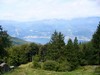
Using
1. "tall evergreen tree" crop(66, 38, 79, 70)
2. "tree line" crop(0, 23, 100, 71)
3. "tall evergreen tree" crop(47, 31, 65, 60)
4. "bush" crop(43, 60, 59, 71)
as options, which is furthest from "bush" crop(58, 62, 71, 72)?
"tall evergreen tree" crop(47, 31, 65, 60)

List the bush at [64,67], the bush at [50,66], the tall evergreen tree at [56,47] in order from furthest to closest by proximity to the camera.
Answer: the tall evergreen tree at [56,47] → the bush at [64,67] → the bush at [50,66]

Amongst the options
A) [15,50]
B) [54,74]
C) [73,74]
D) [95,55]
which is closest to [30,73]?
[54,74]

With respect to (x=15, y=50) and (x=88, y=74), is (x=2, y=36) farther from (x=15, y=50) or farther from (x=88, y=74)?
(x=15, y=50)

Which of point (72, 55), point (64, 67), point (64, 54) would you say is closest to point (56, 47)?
point (64, 54)

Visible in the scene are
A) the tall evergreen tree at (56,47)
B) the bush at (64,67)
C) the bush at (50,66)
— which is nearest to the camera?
the bush at (50,66)

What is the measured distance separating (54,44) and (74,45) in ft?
22.0

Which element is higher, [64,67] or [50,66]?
[50,66]

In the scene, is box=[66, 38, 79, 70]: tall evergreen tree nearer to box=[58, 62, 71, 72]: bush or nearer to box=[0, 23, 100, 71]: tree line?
box=[0, 23, 100, 71]: tree line

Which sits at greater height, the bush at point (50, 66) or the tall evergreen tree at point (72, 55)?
the tall evergreen tree at point (72, 55)

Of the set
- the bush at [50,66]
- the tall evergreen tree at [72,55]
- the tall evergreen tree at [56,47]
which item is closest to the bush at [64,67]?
the bush at [50,66]

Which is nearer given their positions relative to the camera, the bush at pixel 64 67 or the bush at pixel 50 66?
the bush at pixel 50 66

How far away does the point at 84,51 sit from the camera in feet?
308

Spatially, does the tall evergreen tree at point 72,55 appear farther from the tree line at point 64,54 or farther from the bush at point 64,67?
the bush at point 64,67

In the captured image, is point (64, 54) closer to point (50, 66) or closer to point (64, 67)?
point (64, 67)
